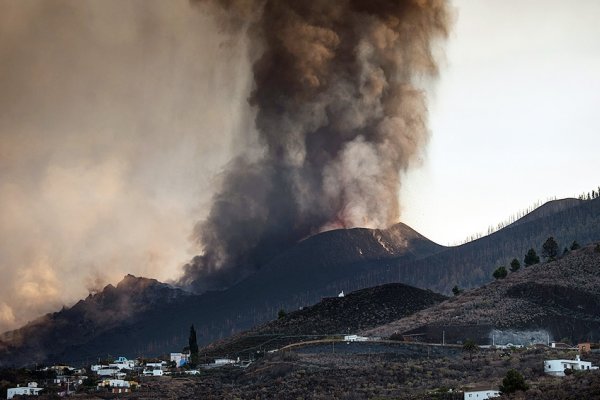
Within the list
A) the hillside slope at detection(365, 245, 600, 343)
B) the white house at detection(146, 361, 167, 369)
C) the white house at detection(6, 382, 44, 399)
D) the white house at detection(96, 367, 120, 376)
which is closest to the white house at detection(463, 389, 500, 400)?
the hillside slope at detection(365, 245, 600, 343)

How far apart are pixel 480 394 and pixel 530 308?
145 ft

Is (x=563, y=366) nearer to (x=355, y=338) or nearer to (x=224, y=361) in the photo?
(x=355, y=338)

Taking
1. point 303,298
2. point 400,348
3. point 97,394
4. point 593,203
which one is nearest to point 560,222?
point 593,203

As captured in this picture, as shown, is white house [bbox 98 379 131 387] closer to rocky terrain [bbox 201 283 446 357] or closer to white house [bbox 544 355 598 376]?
rocky terrain [bbox 201 283 446 357]

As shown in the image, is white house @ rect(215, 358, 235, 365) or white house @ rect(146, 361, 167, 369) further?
white house @ rect(146, 361, 167, 369)

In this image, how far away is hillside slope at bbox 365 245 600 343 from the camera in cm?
12156

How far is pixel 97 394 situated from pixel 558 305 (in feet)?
159

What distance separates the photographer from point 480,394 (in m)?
83.1

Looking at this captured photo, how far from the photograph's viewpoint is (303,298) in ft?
654

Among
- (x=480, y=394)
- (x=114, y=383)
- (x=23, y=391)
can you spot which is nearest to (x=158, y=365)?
(x=114, y=383)

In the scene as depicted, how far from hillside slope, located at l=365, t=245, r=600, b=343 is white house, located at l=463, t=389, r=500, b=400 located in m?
36.7

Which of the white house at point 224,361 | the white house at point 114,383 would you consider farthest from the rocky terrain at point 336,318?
the white house at point 114,383

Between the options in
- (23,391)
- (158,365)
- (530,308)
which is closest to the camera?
(23,391)

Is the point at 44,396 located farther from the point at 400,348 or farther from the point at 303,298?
the point at 303,298
